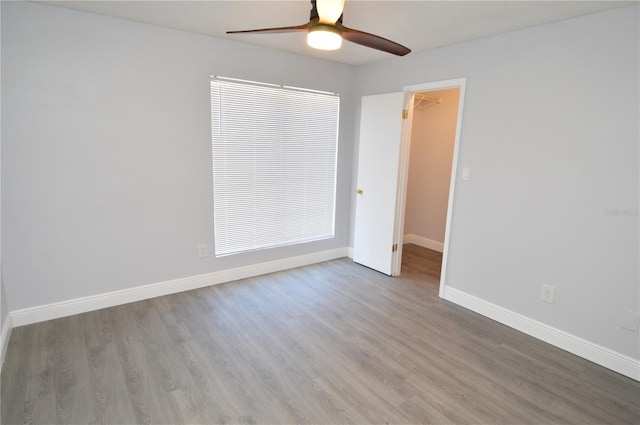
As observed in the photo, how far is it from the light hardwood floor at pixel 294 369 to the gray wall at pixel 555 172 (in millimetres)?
396

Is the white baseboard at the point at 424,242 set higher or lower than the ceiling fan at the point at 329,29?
lower

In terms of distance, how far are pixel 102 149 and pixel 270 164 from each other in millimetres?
1583

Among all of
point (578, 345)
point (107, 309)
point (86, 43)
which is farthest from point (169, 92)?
point (578, 345)

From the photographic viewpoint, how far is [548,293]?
2.65 metres

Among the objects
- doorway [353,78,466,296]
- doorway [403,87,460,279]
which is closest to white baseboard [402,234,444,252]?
doorway [403,87,460,279]

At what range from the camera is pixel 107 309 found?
2.93 m

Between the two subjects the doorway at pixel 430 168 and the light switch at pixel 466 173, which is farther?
the doorway at pixel 430 168

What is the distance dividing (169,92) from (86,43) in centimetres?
66

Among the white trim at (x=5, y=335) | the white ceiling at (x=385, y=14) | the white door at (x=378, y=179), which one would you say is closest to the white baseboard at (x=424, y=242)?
the white door at (x=378, y=179)

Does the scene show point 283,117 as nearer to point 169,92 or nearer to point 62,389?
point 169,92

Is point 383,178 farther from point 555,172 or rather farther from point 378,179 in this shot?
point 555,172

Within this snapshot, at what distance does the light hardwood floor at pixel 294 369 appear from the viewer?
189 centimetres

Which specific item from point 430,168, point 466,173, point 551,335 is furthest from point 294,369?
point 430,168

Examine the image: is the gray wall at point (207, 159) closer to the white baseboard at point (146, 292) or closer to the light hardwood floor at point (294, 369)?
the white baseboard at point (146, 292)
